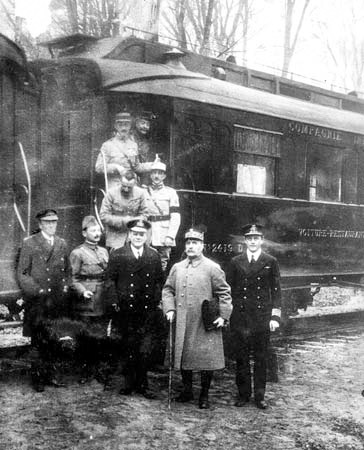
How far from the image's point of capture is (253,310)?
5.51 metres

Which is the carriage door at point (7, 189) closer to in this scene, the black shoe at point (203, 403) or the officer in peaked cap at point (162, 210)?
the officer in peaked cap at point (162, 210)

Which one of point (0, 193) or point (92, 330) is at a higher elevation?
point (0, 193)

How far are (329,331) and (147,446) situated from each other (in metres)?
5.63


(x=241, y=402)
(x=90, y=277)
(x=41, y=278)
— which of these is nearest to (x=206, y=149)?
(x=90, y=277)

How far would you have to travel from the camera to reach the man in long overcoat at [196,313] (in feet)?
17.2

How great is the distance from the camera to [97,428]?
183 inches

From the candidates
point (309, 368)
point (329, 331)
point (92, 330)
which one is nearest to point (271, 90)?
point (329, 331)

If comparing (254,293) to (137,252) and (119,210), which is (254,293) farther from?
(119,210)

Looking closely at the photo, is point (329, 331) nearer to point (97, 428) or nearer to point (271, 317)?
point (271, 317)

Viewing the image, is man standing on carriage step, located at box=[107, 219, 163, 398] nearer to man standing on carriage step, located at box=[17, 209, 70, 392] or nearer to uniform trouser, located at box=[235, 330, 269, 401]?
man standing on carriage step, located at box=[17, 209, 70, 392]

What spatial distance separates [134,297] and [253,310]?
110 centimetres

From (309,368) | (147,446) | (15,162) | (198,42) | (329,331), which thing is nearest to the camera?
(147,446)

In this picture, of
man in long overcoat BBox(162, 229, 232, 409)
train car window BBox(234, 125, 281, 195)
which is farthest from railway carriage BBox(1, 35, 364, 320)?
man in long overcoat BBox(162, 229, 232, 409)

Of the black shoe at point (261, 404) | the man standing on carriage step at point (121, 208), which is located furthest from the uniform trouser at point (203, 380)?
the man standing on carriage step at point (121, 208)
